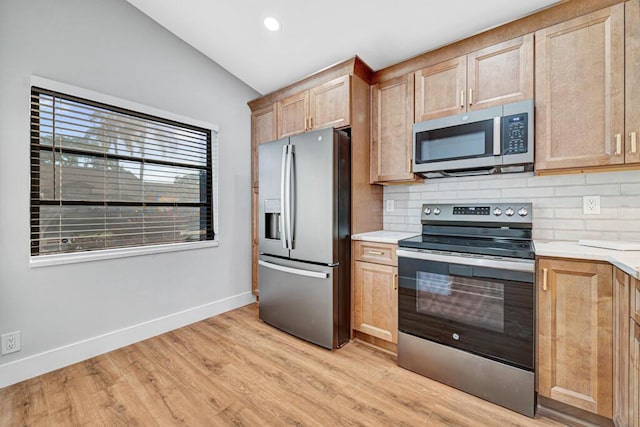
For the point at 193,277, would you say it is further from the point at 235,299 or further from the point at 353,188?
the point at 353,188

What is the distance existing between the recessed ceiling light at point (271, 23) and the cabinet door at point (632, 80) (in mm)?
2255

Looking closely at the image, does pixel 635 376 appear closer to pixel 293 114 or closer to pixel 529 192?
pixel 529 192

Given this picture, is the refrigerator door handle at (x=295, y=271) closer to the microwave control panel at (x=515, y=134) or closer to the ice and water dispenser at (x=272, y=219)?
the ice and water dispenser at (x=272, y=219)

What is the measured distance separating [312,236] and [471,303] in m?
1.24

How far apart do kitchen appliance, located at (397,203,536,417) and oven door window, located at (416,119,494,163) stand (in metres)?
0.46

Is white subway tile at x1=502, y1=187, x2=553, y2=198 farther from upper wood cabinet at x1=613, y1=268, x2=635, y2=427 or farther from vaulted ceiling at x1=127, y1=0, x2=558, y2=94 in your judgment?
vaulted ceiling at x1=127, y1=0, x2=558, y2=94

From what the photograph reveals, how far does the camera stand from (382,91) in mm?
2484

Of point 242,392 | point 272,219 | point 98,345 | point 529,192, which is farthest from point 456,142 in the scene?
point 98,345

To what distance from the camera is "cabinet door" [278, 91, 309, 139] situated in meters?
2.72

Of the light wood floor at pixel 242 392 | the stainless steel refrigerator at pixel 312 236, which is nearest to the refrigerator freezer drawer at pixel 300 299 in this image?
the stainless steel refrigerator at pixel 312 236

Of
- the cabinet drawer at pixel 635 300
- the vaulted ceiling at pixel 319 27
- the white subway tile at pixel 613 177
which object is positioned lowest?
the cabinet drawer at pixel 635 300

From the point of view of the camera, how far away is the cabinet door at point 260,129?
121 inches

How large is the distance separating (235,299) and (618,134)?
3465 millimetres

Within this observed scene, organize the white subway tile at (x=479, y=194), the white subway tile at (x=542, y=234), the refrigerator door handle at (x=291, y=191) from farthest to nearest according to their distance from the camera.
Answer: the refrigerator door handle at (x=291, y=191) < the white subway tile at (x=479, y=194) < the white subway tile at (x=542, y=234)
